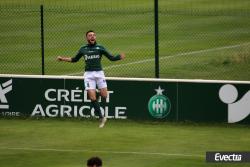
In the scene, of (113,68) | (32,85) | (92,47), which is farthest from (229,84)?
(113,68)

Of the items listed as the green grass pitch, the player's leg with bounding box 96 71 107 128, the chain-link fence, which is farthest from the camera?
the chain-link fence

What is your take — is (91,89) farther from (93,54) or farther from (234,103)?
(234,103)

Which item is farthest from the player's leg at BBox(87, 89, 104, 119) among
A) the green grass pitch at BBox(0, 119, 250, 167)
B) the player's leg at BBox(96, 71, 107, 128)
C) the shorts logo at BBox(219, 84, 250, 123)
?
the shorts logo at BBox(219, 84, 250, 123)

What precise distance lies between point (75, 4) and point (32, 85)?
683 inches

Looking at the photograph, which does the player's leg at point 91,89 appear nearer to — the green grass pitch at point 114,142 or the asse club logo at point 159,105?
the green grass pitch at point 114,142

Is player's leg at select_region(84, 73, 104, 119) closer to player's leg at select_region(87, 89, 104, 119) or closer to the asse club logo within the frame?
player's leg at select_region(87, 89, 104, 119)

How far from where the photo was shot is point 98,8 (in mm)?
41219

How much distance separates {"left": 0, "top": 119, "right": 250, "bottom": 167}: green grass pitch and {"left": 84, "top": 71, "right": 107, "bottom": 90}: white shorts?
0.88m

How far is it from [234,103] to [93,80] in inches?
119

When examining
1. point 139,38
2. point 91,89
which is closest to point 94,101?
point 91,89

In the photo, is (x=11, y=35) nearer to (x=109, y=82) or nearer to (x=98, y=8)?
(x=98, y=8)

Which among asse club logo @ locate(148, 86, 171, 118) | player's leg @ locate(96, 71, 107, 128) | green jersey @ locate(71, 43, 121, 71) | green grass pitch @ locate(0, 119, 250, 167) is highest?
green jersey @ locate(71, 43, 121, 71)

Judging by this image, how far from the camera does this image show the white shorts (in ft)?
75.6

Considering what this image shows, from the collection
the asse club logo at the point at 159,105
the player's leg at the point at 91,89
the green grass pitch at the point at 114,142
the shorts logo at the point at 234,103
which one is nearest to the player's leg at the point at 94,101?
the player's leg at the point at 91,89
